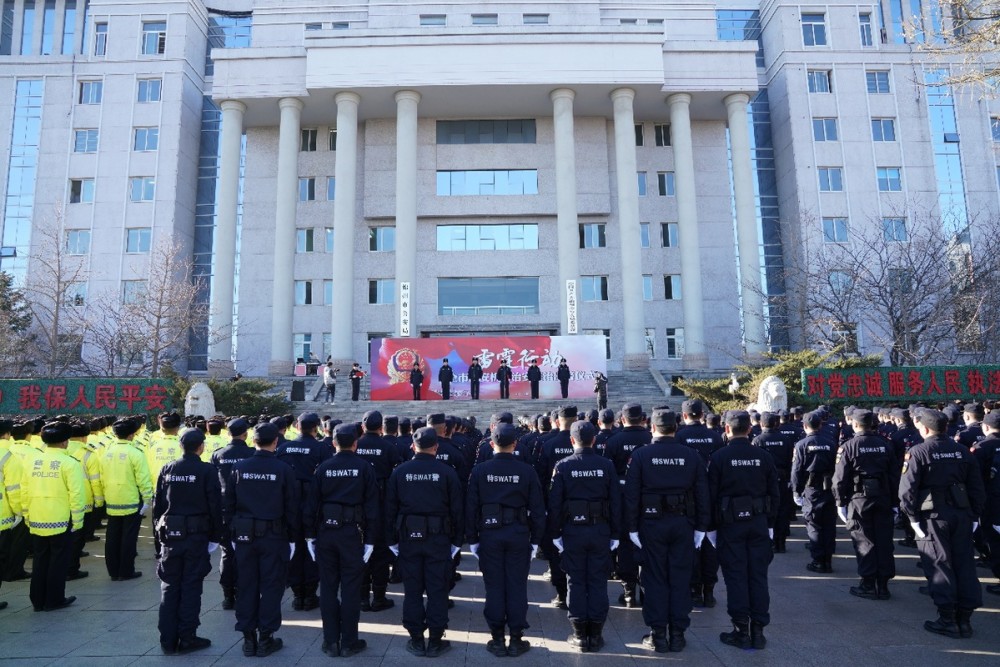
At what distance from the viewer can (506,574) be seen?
5.83m

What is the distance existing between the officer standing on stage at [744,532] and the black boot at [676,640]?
1.47 ft

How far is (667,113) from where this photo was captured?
1507 inches

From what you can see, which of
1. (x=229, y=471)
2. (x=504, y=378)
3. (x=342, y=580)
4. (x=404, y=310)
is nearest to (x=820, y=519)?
(x=342, y=580)

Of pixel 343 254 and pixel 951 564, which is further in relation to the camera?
pixel 343 254

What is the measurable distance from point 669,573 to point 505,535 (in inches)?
61.6

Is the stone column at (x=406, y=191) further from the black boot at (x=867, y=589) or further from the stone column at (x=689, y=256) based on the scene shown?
the black boot at (x=867, y=589)

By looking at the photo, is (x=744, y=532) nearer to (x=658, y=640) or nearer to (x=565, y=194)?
(x=658, y=640)

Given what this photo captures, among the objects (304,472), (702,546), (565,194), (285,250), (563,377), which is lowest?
(702,546)

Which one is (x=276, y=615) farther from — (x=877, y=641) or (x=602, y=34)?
(x=602, y=34)

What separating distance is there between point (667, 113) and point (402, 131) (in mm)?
15848

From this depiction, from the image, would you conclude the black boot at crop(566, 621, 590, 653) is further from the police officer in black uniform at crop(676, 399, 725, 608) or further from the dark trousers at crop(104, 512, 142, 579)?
the dark trousers at crop(104, 512, 142, 579)

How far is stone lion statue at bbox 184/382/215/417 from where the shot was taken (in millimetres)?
19812

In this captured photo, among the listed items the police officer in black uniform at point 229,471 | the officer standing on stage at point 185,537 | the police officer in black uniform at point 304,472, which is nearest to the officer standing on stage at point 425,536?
the police officer in black uniform at point 304,472

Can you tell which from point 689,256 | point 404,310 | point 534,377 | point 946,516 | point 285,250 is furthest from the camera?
point 689,256
